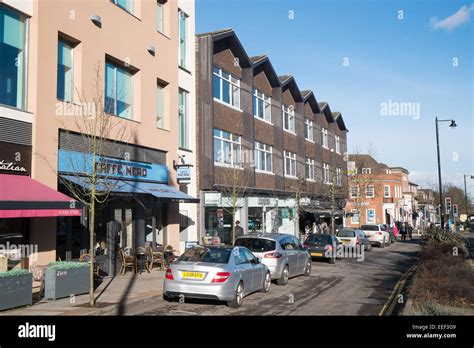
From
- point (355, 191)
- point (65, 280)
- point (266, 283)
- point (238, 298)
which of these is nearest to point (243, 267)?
point (238, 298)

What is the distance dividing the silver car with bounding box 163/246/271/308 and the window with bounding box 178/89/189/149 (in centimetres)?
1126

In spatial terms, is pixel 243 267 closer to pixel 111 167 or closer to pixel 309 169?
pixel 111 167

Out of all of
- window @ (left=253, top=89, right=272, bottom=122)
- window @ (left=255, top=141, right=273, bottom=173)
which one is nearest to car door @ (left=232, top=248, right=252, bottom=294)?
window @ (left=255, top=141, right=273, bottom=173)

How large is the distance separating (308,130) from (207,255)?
30.7m

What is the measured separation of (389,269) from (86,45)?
1429cm

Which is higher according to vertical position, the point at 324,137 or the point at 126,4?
the point at 126,4

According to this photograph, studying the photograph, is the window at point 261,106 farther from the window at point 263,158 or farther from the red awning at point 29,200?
the red awning at point 29,200

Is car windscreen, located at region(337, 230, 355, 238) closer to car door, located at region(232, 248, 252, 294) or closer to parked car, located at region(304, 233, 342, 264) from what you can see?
parked car, located at region(304, 233, 342, 264)

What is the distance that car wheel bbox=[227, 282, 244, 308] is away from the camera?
1105 centimetres

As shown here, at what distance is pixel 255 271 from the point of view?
12508mm

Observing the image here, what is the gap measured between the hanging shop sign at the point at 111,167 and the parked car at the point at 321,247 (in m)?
7.16

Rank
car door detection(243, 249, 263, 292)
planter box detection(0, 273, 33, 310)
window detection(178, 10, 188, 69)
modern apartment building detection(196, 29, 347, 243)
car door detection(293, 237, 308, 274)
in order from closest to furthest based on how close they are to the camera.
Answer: planter box detection(0, 273, 33, 310) < car door detection(243, 249, 263, 292) < car door detection(293, 237, 308, 274) < window detection(178, 10, 188, 69) < modern apartment building detection(196, 29, 347, 243)
